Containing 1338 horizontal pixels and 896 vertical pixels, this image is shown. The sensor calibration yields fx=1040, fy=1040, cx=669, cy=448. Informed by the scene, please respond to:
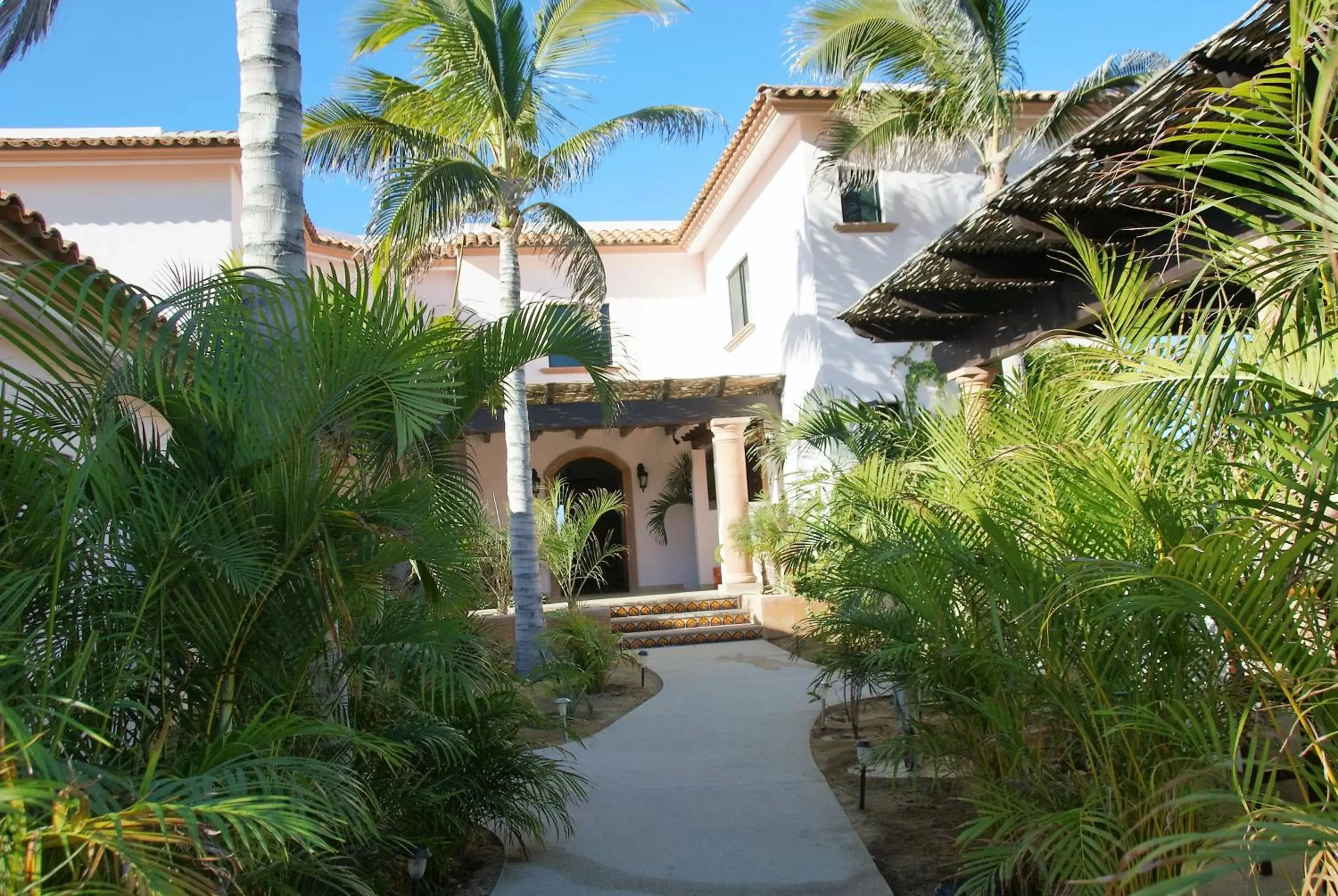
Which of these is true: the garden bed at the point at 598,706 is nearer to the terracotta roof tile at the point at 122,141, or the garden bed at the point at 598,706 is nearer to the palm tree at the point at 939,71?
the palm tree at the point at 939,71

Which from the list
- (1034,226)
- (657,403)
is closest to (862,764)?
(1034,226)

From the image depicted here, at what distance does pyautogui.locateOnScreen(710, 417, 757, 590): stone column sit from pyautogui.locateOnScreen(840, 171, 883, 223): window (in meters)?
3.25

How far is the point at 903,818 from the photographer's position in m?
5.39

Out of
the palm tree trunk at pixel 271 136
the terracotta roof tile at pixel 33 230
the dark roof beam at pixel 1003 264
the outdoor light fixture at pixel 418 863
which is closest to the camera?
the outdoor light fixture at pixel 418 863

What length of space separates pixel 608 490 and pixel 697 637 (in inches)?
250

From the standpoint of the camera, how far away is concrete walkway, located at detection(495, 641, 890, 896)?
4.58 meters

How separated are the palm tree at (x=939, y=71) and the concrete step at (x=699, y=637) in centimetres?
635

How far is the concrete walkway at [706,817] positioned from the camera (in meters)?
4.58

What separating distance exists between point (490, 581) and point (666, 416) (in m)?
3.71

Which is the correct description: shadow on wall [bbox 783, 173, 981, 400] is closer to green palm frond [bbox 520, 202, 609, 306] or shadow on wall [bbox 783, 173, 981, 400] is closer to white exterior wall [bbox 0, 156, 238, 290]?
green palm frond [bbox 520, 202, 609, 306]

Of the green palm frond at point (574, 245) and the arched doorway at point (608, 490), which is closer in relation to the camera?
the green palm frond at point (574, 245)

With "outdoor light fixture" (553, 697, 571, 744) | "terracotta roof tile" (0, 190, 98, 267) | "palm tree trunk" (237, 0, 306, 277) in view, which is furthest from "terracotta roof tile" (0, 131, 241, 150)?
"palm tree trunk" (237, 0, 306, 277)

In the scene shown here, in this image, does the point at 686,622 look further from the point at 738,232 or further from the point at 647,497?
the point at 738,232

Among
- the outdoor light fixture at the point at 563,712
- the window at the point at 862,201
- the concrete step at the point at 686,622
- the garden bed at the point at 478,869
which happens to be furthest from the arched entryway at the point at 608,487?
the garden bed at the point at 478,869
